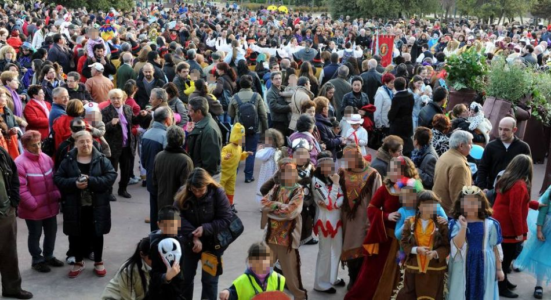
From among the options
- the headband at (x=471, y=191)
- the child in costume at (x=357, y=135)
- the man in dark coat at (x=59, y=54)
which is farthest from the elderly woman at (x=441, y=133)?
the man in dark coat at (x=59, y=54)

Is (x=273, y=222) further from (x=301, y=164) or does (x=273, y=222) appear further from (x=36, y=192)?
(x=36, y=192)

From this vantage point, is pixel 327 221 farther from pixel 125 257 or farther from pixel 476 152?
pixel 476 152

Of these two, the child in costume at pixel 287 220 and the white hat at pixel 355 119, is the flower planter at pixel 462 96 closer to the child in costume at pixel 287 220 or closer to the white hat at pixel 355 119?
the white hat at pixel 355 119

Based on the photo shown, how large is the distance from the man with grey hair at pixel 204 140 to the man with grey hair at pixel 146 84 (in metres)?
3.71

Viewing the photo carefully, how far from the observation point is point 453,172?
7.38 meters

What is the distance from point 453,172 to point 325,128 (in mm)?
3076

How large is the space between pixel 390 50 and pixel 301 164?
1198 cm

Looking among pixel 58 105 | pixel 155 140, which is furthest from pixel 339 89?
pixel 58 105

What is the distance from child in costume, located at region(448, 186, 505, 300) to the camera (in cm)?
616

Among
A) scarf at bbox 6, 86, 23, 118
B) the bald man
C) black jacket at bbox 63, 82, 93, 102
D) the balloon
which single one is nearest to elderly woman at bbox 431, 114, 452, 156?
the balloon

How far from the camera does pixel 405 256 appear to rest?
21.0 feet

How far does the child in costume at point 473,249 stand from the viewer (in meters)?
6.16

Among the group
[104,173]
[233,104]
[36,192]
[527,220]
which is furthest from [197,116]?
[527,220]

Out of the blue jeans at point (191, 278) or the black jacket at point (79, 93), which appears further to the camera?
the black jacket at point (79, 93)
